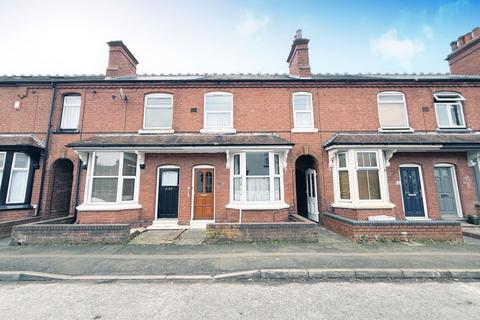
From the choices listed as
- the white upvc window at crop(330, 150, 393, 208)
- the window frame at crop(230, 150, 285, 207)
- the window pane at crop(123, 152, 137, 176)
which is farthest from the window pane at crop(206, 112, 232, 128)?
the white upvc window at crop(330, 150, 393, 208)

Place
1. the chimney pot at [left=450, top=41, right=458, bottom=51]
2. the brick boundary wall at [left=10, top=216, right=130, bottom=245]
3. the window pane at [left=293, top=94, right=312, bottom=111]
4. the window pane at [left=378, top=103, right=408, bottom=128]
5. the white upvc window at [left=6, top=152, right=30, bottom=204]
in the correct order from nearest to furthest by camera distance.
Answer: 1. the brick boundary wall at [left=10, top=216, right=130, bottom=245]
2. the white upvc window at [left=6, top=152, right=30, bottom=204]
3. the window pane at [left=378, top=103, right=408, bottom=128]
4. the window pane at [left=293, top=94, right=312, bottom=111]
5. the chimney pot at [left=450, top=41, right=458, bottom=51]

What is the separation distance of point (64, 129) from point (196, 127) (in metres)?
6.19

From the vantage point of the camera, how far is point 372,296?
3.55 metres

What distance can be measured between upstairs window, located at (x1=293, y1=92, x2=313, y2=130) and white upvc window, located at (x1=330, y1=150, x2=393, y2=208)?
2.32m

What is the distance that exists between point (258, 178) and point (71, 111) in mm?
9560

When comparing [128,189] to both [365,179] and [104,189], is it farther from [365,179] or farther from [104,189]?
[365,179]

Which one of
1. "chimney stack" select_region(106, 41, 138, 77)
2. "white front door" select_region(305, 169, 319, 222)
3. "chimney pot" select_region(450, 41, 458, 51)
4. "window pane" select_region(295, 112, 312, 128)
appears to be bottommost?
"white front door" select_region(305, 169, 319, 222)

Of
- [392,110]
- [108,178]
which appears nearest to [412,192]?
[392,110]

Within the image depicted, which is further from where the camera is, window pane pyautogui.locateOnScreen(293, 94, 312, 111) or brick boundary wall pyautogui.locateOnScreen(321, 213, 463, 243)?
window pane pyautogui.locateOnScreen(293, 94, 312, 111)

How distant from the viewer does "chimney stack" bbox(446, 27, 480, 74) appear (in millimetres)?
12102

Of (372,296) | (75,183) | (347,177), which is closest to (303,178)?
(347,177)

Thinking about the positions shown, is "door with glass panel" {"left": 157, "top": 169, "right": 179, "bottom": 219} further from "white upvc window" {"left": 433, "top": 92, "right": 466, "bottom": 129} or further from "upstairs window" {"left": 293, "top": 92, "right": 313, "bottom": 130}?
"white upvc window" {"left": 433, "top": 92, "right": 466, "bottom": 129}

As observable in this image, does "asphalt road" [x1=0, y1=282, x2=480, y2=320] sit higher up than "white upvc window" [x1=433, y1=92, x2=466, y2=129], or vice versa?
"white upvc window" [x1=433, y1=92, x2=466, y2=129]

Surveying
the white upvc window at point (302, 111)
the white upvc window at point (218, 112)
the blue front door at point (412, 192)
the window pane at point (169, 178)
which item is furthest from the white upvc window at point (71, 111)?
the blue front door at point (412, 192)
